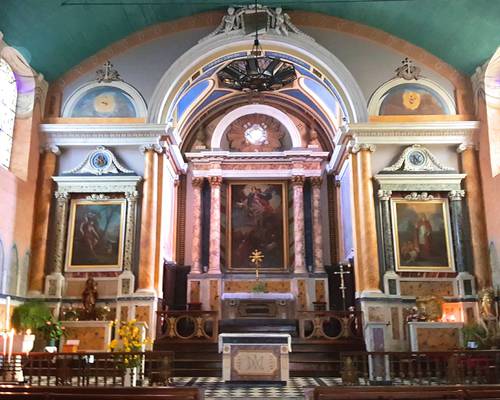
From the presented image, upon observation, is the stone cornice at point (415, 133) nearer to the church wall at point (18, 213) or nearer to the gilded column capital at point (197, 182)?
the gilded column capital at point (197, 182)

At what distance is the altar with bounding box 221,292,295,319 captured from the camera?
17.7 m

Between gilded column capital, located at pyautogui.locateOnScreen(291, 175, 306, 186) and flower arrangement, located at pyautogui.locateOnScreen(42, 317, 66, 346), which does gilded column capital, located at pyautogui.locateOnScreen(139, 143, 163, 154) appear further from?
gilded column capital, located at pyautogui.locateOnScreen(291, 175, 306, 186)

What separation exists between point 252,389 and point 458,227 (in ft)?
24.0

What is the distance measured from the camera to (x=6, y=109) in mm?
14156

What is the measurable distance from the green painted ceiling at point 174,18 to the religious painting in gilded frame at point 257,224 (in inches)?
264

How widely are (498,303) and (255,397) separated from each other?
729cm

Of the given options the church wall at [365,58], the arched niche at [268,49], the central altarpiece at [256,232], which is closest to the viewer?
the arched niche at [268,49]

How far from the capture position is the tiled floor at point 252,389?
918 centimetres

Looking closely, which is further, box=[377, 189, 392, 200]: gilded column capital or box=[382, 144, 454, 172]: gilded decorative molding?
box=[382, 144, 454, 172]: gilded decorative molding

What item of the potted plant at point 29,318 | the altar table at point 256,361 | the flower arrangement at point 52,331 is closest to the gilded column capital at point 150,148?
the potted plant at point 29,318

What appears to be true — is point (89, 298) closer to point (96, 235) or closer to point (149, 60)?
point (96, 235)

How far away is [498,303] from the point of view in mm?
13320

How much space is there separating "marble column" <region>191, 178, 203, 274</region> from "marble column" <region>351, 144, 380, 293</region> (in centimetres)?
631

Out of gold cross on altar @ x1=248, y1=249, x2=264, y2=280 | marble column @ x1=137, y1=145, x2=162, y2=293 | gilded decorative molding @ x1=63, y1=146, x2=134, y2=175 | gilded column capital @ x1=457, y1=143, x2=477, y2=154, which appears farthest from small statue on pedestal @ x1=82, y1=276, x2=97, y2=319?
gilded column capital @ x1=457, y1=143, x2=477, y2=154
